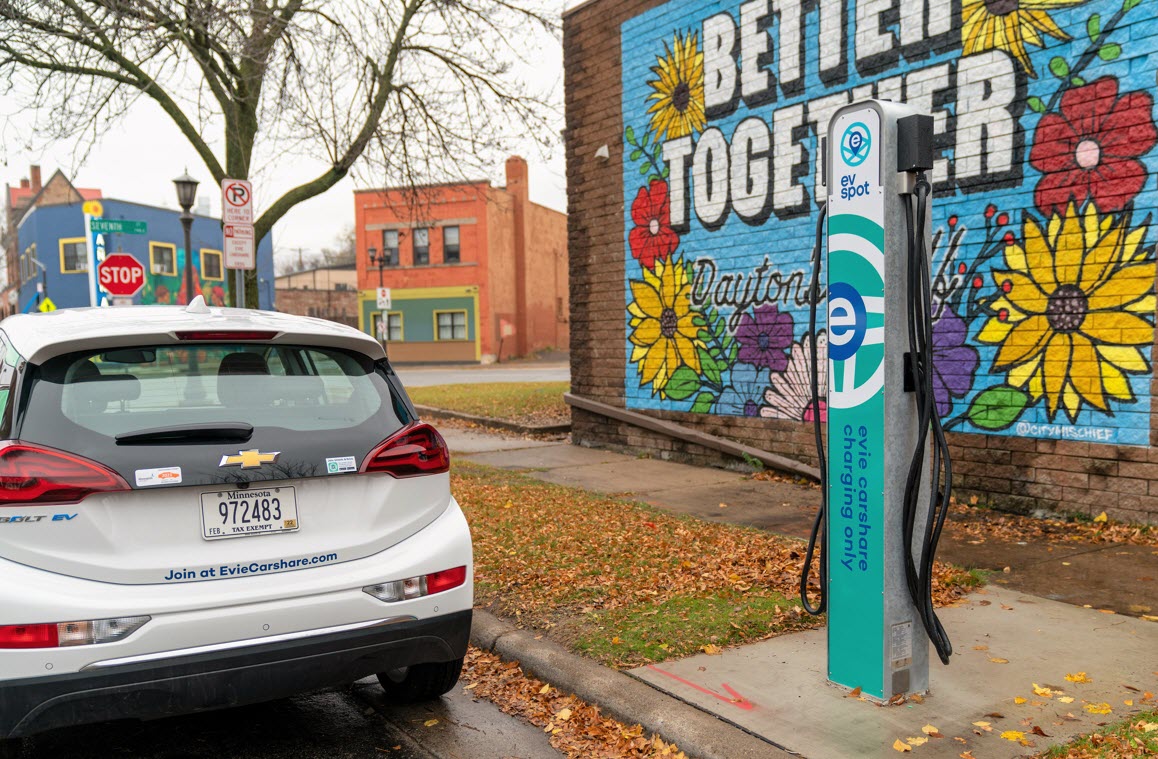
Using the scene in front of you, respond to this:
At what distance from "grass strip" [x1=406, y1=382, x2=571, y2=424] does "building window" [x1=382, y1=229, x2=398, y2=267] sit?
23.0m

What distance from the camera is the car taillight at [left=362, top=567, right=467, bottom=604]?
344cm

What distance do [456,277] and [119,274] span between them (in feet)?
93.8

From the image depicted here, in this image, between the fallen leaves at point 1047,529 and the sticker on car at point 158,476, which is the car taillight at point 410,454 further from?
the fallen leaves at point 1047,529

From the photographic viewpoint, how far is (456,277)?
43.1 meters

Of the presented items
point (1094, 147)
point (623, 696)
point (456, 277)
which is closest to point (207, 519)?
point (623, 696)

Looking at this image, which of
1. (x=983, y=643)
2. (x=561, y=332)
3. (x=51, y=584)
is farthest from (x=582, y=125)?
(x=561, y=332)

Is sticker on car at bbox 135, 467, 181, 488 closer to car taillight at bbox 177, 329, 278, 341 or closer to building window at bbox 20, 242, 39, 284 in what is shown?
car taillight at bbox 177, 329, 278, 341

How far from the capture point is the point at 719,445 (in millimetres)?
10078

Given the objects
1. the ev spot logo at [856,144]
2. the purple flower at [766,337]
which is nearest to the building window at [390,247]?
the purple flower at [766,337]

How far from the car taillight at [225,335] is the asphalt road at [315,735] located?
1.69 m

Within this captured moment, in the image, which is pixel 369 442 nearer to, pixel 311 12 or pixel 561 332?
pixel 311 12

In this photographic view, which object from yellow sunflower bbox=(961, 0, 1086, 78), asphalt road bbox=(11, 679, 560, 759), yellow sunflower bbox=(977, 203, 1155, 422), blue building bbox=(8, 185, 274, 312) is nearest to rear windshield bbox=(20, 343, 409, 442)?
asphalt road bbox=(11, 679, 560, 759)

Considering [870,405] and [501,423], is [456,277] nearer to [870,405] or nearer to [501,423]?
[501,423]

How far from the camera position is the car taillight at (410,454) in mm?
3506
